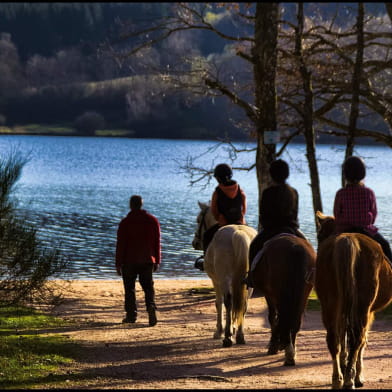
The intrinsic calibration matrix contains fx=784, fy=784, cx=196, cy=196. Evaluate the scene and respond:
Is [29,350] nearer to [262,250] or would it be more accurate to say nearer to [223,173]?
[262,250]

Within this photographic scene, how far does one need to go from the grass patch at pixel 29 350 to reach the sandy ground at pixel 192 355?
0.81 ft

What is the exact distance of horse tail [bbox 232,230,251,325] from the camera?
35.6 ft

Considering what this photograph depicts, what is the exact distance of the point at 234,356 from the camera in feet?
33.1

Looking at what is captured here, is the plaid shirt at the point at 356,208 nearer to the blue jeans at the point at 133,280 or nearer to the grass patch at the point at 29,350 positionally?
the grass patch at the point at 29,350

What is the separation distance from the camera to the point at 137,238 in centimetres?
1287

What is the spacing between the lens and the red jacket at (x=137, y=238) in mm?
12820

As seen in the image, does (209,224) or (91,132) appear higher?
(91,132)

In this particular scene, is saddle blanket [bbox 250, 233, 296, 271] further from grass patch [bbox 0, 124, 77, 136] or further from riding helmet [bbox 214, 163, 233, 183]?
grass patch [bbox 0, 124, 77, 136]

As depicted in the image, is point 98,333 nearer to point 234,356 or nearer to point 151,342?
point 151,342

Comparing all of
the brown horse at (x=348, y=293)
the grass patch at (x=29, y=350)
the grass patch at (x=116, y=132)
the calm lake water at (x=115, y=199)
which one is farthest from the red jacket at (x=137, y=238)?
the grass patch at (x=116, y=132)

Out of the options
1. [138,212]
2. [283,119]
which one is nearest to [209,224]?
[138,212]

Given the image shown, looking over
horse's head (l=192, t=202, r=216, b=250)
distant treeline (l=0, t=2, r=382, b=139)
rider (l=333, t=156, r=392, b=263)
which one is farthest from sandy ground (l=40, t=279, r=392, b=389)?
distant treeline (l=0, t=2, r=382, b=139)

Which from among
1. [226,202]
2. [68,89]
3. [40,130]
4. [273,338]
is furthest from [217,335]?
[68,89]

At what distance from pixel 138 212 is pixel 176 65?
19.6ft
